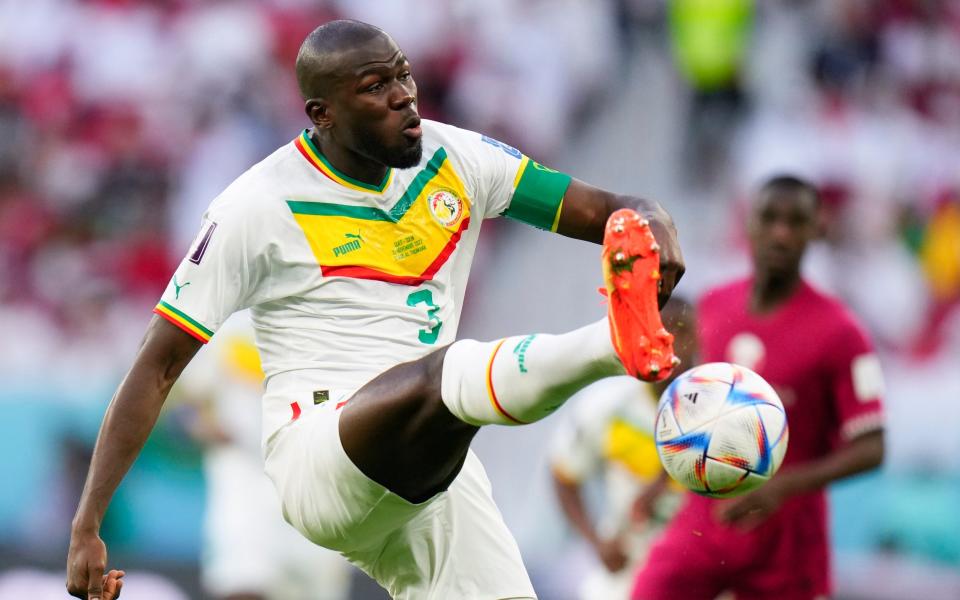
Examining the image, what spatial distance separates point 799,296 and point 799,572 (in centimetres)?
110

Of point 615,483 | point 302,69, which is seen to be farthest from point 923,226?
point 302,69

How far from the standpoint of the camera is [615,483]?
7.73 meters

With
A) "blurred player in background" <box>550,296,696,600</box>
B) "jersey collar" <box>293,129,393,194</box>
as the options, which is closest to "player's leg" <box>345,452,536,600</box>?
"jersey collar" <box>293,129,393,194</box>

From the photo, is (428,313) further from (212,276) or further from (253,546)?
(253,546)

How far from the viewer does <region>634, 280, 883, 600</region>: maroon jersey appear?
630 cm

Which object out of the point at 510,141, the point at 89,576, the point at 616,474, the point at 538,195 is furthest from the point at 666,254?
the point at 510,141

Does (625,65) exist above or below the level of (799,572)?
above

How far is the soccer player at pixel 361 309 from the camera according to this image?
471cm

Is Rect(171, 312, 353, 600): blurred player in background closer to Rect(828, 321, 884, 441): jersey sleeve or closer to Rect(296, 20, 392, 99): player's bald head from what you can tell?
Rect(828, 321, 884, 441): jersey sleeve

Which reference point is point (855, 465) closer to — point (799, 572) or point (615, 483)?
point (799, 572)

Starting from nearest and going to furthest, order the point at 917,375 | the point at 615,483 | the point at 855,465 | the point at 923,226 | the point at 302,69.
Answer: the point at 302,69, the point at 855,465, the point at 615,483, the point at 917,375, the point at 923,226

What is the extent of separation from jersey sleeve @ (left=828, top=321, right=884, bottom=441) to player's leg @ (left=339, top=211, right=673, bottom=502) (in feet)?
7.09

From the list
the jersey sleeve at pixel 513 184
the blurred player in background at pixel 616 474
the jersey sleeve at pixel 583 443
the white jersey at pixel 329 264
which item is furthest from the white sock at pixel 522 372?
the jersey sleeve at pixel 583 443

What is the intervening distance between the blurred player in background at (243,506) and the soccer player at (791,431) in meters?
2.50
